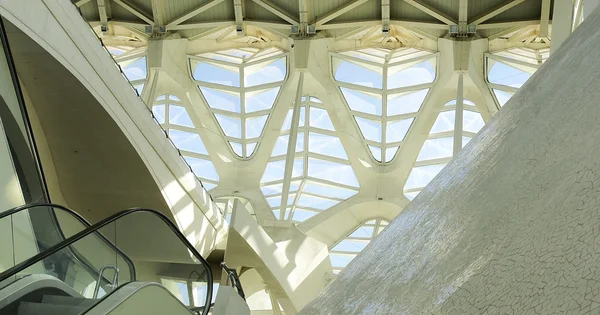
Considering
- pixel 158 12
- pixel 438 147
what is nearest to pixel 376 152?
pixel 438 147

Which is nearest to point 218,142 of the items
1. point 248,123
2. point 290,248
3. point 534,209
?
point 248,123

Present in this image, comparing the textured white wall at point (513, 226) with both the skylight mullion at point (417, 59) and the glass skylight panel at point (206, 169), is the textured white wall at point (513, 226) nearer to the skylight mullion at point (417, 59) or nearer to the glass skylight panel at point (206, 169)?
the skylight mullion at point (417, 59)

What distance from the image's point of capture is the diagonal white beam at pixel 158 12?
23641mm

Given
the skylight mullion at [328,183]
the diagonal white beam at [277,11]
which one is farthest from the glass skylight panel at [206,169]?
the diagonal white beam at [277,11]

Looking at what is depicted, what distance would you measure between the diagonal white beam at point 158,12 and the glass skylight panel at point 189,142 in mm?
4670

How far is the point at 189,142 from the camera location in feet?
88.2

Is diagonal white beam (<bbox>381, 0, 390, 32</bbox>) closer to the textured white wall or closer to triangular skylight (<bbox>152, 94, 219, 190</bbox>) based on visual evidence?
triangular skylight (<bbox>152, 94, 219, 190</bbox>)

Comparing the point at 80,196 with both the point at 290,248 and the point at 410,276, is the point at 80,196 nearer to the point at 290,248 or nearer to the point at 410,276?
the point at 290,248

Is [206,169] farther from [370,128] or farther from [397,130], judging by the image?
[397,130]

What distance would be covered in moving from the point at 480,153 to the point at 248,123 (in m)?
22.3

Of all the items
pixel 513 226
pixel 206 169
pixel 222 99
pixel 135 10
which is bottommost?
pixel 513 226

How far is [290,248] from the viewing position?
19.0 metres

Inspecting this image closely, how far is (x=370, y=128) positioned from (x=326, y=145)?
1.87m

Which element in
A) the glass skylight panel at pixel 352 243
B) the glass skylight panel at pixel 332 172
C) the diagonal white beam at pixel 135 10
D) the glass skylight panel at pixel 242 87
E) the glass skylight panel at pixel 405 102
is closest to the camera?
the diagonal white beam at pixel 135 10
